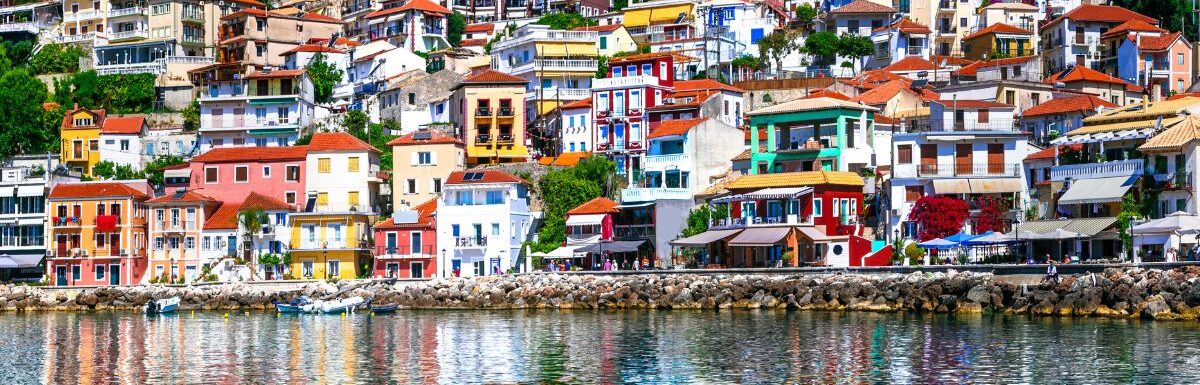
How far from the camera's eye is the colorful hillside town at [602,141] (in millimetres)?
69188

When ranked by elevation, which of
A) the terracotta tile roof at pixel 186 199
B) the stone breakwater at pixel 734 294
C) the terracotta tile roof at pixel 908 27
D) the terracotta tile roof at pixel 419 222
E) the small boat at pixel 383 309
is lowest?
the small boat at pixel 383 309

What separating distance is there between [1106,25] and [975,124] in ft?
89.1

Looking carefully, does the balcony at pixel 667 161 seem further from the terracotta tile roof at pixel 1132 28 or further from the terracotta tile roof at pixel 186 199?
the terracotta tile roof at pixel 1132 28

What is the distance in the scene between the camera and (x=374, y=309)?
7081 centimetres

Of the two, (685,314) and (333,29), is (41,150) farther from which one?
(685,314)

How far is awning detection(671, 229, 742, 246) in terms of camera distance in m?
70.6

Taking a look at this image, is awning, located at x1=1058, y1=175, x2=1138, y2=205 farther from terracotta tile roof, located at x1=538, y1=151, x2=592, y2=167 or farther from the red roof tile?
terracotta tile roof, located at x1=538, y1=151, x2=592, y2=167

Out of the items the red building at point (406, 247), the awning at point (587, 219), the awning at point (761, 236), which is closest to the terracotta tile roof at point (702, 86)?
the awning at point (587, 219)

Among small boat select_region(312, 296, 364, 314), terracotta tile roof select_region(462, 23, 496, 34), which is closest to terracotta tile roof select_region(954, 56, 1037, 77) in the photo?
small boat select_region(312, 296, 364, 314)

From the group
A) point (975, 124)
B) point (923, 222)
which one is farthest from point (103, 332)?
point (975, 124)

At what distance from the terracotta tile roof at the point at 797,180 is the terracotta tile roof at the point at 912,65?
88.6 ft

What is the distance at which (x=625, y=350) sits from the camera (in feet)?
165

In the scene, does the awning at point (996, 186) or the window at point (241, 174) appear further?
the window at point (241, 174)

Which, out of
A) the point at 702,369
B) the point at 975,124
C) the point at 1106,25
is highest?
the point at 1106,25
